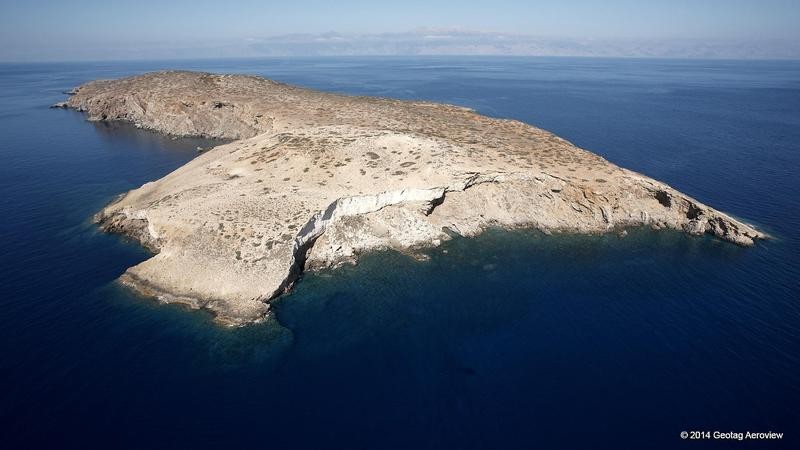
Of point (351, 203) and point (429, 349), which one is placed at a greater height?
point (351, 203)

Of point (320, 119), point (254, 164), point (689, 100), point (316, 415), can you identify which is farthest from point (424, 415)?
point (689, 100)

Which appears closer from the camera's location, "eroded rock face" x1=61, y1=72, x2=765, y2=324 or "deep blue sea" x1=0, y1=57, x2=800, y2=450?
"deep blue sea" x1=0, y1=57, x2=800, y2=450

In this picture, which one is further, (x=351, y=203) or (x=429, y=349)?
(x=351, y=203)

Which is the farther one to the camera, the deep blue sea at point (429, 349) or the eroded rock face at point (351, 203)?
the eroded rock face at point (351, 203)

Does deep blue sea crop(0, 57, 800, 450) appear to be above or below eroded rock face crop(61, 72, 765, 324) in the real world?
below

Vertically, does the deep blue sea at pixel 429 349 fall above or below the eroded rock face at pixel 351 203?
below
